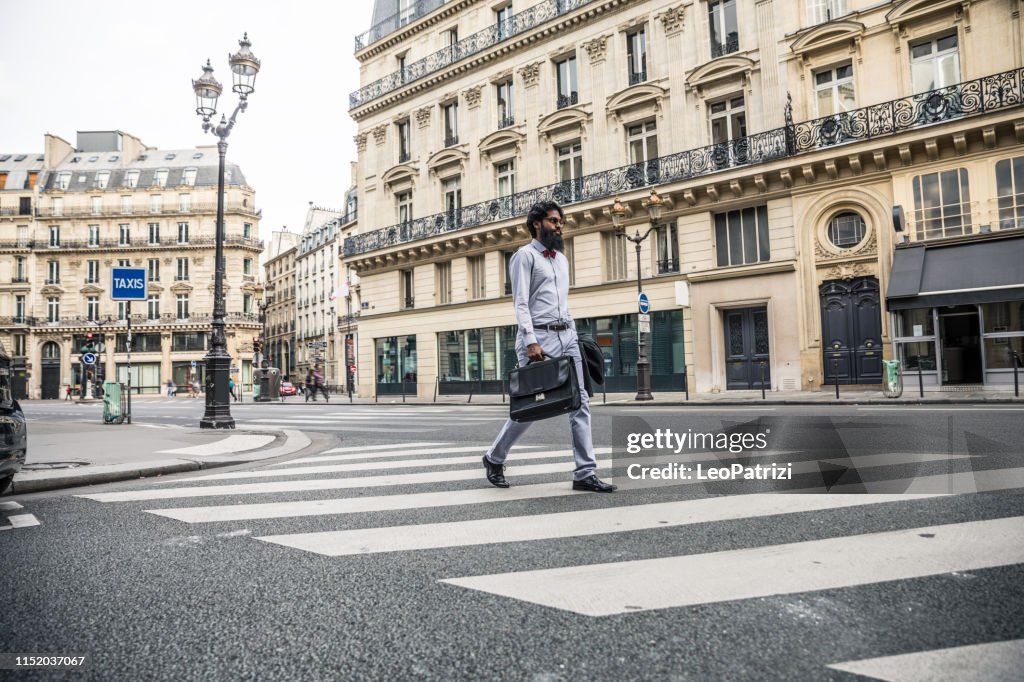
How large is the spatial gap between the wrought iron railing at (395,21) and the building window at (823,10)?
16.7 metres

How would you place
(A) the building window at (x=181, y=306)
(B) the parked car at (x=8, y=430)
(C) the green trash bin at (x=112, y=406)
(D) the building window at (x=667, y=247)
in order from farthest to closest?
(A) the building window at (x=181, y=306)
(D) the building window at (x=667, y=247)
(C) the green trash bin at (x=112, y=406)
(B) the parked car at (x=8, y=430)

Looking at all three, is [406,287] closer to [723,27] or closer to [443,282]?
[443,282]

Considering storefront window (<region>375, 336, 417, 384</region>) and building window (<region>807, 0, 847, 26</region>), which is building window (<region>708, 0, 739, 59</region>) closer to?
building window (<region>807, 0, 847, 26</region>)

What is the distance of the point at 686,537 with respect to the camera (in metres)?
3.27

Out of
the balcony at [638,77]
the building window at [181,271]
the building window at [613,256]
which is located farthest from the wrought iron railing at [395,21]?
the building window at [181,271]

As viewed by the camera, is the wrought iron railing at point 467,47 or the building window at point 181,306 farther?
the building window at point 181,306

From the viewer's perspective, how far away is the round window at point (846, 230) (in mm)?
19859

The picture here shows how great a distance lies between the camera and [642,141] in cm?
2445

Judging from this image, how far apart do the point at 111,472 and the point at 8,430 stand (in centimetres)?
187

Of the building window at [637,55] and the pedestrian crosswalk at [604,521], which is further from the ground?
the building window at [637,55]

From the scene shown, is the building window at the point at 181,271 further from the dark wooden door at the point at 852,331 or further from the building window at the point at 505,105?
the dark wooden door at the point at 852,331

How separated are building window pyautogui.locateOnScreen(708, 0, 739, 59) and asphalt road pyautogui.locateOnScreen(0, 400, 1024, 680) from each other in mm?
20808

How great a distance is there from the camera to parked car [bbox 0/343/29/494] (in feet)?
14.1

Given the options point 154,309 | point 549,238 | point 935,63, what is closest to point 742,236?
point 935,63
